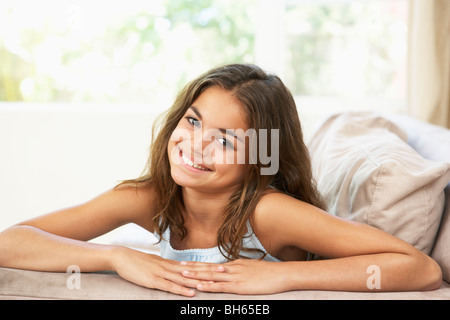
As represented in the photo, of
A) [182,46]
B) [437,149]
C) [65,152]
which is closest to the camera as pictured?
[437,149]

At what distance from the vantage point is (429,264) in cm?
116

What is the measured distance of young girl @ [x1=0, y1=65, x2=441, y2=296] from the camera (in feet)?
3.66

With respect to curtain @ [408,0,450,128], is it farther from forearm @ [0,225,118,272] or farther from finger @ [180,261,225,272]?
forearm @ [0,225,118,272]

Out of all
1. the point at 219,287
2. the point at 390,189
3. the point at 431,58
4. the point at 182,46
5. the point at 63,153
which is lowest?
the point at 63,153

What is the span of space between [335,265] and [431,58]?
7.01 feet

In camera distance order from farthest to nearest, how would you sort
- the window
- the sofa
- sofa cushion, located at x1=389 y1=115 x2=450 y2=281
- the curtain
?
the window → the curtain → sofa cushion, located at x1=389 y1=115 x2=450 y2=281 → the sofa

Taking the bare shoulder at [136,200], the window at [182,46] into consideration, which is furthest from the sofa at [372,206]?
the window at [182,46]

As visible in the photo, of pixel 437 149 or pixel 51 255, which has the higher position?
pixel 437 149

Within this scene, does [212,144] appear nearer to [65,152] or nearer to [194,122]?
[194,122]

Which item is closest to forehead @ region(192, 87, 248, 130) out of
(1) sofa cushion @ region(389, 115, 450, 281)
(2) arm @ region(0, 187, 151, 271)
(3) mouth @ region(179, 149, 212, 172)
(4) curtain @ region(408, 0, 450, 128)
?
(3) mouth @ region(179, 149, 212, 172)

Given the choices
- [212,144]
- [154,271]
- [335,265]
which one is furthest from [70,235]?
[335,265]

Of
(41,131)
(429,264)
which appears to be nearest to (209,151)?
(429,264)

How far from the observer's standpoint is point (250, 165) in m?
1.36

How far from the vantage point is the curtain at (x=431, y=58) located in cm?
283
